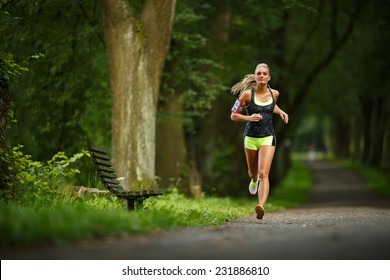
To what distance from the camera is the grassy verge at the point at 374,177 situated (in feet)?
116

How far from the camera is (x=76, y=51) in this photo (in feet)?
63.2

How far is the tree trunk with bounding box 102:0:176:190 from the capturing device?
1548 centimetres

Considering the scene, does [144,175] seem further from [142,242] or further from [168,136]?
[142,242]

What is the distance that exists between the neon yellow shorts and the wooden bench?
6.19 ft

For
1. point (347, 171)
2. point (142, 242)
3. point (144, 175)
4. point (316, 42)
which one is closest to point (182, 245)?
point (142, 242)

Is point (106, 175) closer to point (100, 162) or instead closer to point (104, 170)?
point (104, 170)

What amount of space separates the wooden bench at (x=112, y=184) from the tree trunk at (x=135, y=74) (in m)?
3.10

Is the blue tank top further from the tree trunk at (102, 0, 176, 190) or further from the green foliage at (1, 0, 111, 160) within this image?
the green foliage at (1, 0, 111, 160)

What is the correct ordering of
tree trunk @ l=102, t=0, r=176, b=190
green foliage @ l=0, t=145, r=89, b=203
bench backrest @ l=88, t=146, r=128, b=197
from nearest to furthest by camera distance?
green foliage @ l=0, t=145, r=89, b=203
bench backrest @ l=88, t=146, r=128, b=197
tree trunk @ l=102, t=0, r=176, b=190

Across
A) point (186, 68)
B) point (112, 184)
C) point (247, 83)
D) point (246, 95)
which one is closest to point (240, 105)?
point (246, 95)

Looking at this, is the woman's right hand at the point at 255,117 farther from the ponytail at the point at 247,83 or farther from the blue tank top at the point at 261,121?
the ponytail at the point at 247,83

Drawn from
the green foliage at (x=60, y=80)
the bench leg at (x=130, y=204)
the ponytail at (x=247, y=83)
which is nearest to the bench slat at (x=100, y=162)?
the bench leg at (x=130, y=204)

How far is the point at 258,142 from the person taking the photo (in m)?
12.3

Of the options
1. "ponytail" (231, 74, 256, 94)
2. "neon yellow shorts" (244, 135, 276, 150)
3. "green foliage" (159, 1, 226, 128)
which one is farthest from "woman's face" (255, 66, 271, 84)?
"green foliage" (159, 1, 226, 128)
